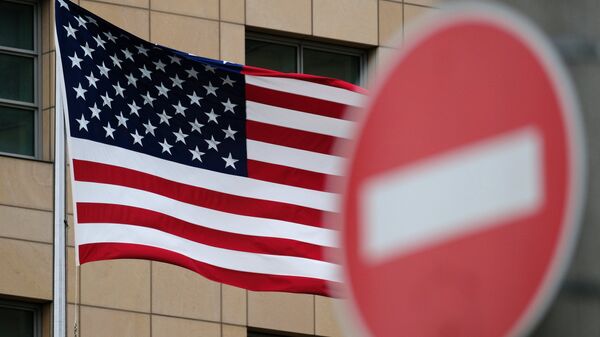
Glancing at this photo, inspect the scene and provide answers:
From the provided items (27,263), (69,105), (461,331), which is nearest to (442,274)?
(461,331)

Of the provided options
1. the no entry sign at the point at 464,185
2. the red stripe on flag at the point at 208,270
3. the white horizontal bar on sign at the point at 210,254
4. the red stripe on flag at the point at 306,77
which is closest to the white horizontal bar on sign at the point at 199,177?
the white horizontal bar on sign at the point at 210,254

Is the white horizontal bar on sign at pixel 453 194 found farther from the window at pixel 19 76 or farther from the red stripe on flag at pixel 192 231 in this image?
the window at pixel 19 76

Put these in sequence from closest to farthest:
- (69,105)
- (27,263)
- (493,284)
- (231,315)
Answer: (493,284) < (69,105) < (27,263) < (231,315)

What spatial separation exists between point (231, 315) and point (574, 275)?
23.2m

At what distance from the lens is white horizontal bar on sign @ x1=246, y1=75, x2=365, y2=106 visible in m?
18.3

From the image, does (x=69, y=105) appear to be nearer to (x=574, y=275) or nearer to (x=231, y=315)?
(x=231, y=315)

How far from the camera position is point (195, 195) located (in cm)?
1798

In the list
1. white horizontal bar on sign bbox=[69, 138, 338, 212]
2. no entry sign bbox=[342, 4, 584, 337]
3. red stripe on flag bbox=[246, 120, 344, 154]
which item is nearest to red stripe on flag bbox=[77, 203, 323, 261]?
white horizontal bar on sign bbox=[69, 138, 338, 212]

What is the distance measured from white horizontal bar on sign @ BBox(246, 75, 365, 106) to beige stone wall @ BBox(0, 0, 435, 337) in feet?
23.4

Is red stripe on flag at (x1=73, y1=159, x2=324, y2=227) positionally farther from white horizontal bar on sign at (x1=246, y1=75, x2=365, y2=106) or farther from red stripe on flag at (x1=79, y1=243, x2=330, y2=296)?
white horizontal bar on sign at (x1=246, y1=75, x2=365, y2=106)

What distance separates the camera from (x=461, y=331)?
327 cm

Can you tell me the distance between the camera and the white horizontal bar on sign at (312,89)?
18266 millimetres

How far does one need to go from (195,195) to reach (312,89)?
1.60 meters

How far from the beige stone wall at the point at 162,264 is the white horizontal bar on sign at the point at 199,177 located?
663 cm
